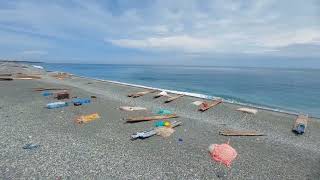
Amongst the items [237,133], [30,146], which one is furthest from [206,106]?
[30,146]

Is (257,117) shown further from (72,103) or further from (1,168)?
(1,168)

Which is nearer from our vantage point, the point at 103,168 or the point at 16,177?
the point at 16,177

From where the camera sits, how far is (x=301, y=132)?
1298 cm

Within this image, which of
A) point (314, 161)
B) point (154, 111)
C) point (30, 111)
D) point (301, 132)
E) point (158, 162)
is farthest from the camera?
point (154, 111)

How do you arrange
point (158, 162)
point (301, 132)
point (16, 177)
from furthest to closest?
point (301, 132) → point (158, 162) → point (16, 177)

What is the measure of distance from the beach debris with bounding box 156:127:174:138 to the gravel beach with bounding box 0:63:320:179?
0.28 meters

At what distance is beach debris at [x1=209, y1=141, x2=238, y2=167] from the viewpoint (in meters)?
8.87

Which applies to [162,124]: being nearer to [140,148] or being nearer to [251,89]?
[140,148]

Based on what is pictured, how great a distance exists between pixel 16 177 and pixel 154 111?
1018cm

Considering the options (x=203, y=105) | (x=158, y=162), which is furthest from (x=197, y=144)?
(x=203, y=105)

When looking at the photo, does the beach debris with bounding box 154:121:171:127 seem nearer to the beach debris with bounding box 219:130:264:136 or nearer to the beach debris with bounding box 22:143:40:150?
the beach debris with bounding box 219:130:264:136

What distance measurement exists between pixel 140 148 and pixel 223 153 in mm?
3075

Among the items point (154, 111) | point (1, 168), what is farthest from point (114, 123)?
point (1, 168)

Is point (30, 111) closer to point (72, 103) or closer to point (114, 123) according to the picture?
point (72, 103)
